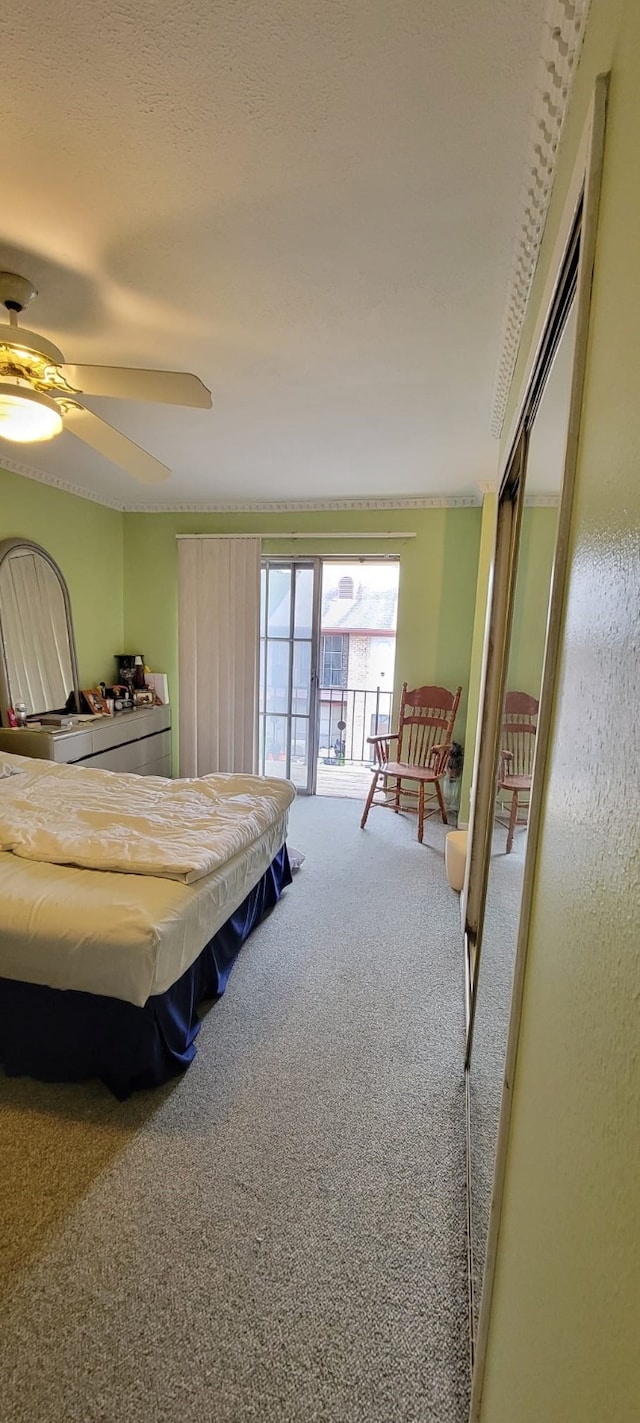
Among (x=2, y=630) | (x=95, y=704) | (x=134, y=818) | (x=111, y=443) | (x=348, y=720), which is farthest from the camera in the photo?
(x=348, y=720)

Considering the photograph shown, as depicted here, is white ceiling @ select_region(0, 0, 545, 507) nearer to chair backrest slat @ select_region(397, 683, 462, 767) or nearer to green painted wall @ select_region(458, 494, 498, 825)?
green painted wall @ select_region(458, 494, 498, 825)

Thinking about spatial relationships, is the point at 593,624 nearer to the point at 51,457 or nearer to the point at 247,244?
the point at 247,244

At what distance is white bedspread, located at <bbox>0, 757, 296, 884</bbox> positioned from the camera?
1.94 metres

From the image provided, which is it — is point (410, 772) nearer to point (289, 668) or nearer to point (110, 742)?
point (289, 668)

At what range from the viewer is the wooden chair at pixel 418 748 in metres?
3.90

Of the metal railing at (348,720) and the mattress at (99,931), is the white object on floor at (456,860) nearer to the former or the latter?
the mattress at (99,931)

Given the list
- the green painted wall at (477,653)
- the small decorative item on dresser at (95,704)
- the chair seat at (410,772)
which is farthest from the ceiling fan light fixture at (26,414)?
the chair seat at (410,772)

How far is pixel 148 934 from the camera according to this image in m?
1.57

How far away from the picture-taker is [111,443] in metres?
2.14

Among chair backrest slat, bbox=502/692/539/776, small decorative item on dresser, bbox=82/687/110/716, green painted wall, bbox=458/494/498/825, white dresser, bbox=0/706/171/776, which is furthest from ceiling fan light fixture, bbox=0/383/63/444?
small decorative item on dresser, bbox=82/687/110/716

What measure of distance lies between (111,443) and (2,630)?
1906mm

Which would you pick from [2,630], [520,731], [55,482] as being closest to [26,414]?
[520,731]

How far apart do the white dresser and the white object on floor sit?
2.40 meters

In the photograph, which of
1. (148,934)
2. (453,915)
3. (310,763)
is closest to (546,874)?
(148,934)
